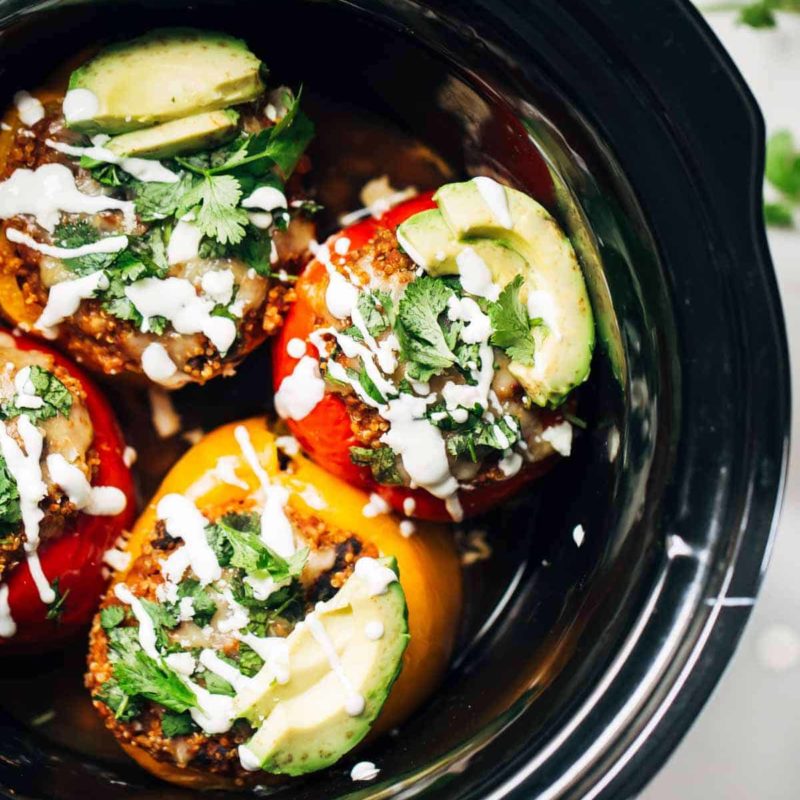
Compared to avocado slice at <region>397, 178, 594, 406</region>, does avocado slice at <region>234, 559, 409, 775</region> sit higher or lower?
lower

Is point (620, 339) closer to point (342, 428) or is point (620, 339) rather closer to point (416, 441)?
point (416, 441)

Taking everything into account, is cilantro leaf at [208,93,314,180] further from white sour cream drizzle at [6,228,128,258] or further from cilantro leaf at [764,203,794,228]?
cilantro leaf at [764,203,794,228]

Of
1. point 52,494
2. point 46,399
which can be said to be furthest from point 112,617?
point 46,399

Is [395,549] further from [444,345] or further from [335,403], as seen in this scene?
[444,345]

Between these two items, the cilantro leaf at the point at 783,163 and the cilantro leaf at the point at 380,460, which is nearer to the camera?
the cilantro leaf at the point at 380,460

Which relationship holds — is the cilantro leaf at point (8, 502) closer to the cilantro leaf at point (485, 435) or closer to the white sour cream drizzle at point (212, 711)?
the white sour cream drizzle at point (212, 711)

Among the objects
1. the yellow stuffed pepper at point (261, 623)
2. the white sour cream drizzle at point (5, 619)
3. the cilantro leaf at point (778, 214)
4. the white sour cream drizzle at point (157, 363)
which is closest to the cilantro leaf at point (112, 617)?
the yellow stuffed pepper at point (261, 623)

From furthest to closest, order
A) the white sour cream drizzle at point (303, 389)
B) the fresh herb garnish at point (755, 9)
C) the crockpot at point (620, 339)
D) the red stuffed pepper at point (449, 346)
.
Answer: the fresh herb garnish at point (755, 9)
the white sour cream drizzle at point (303, 389)
the red stuffed pepper at point (449, 346)
the crockpot at point (620, 339)

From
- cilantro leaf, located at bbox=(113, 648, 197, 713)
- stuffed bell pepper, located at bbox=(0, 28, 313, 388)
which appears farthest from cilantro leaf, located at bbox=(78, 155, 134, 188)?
cilantro leaf, located at bbox=(113, 648, 197, 713)
